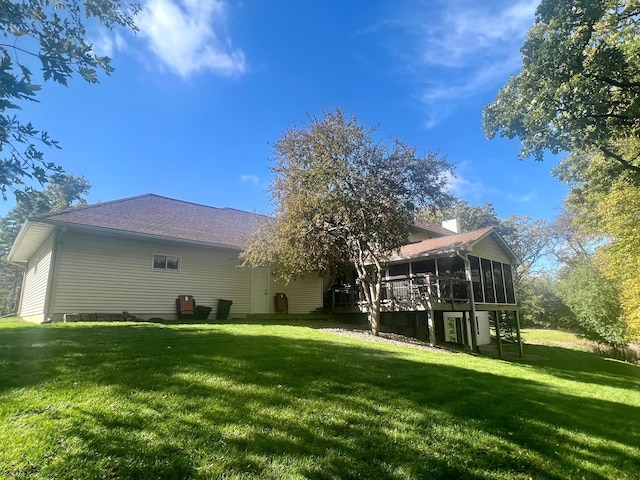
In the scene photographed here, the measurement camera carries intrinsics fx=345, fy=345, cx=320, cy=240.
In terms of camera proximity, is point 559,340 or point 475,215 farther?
point 475,215

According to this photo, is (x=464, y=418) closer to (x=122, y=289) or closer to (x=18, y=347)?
(x=18, y=347)

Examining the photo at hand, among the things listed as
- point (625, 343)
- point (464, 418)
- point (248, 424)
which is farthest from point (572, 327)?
point (248, 424)

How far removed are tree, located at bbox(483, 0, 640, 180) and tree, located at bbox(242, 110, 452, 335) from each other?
3609mm

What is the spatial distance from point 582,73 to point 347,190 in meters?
6.79

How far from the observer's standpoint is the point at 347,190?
1157 cm

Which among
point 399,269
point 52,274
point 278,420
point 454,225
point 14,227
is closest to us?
point 278,420

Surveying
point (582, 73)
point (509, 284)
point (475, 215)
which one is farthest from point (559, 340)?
point (582, 73)

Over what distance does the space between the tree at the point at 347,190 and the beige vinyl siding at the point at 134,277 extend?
3.19 m

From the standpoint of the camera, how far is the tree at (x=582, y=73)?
27.7 ft

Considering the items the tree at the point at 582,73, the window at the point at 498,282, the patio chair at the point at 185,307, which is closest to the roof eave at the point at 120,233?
the patio chair at the point at 185,307

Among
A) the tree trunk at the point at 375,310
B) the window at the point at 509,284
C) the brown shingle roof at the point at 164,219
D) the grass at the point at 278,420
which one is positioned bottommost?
the grass at the point at 278,420

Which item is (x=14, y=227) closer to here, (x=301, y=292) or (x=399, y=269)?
(x=301, y=292)

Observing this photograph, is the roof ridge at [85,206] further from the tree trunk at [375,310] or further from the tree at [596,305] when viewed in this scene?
the tree at [596,305]

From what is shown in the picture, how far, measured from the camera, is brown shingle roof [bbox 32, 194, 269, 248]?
1133 cm
